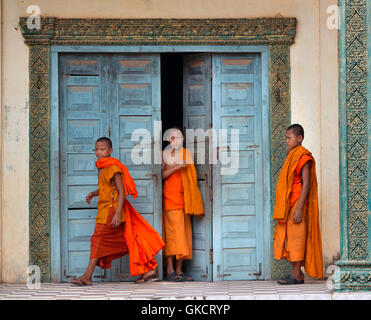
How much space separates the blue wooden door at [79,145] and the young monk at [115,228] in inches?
17.3

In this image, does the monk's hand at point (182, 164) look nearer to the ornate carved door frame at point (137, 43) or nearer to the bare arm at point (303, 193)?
the ornate carved door frame at point (137, 43)

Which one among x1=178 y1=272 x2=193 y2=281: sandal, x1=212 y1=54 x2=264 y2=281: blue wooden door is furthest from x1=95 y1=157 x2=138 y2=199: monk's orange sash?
x1=178 y1=272 x2=193 y2=281: sandal

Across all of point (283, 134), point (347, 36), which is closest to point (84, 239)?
point (283, 134)

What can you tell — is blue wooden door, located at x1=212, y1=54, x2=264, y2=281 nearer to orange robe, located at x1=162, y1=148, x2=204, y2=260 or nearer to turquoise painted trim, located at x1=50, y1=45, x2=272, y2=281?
turquoise painted trim, located at x1=50, y1=45, x2=272, y2=281

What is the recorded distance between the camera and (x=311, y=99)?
8.95 m

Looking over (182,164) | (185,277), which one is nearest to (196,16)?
(182,164)

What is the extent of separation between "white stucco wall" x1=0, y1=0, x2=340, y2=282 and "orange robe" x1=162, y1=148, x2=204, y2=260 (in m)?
1.44

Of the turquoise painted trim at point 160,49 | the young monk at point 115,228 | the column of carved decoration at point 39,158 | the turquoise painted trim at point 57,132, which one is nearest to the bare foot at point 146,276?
the young monk at point 115,228

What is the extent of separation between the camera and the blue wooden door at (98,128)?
352 inches

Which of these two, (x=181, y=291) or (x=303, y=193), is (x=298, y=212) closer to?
(x=303, y=193)

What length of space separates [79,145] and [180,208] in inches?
56.8

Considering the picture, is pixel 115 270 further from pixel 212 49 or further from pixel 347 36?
pixel 347 36

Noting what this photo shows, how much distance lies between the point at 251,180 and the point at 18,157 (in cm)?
282

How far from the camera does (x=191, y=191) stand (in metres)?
8.91
